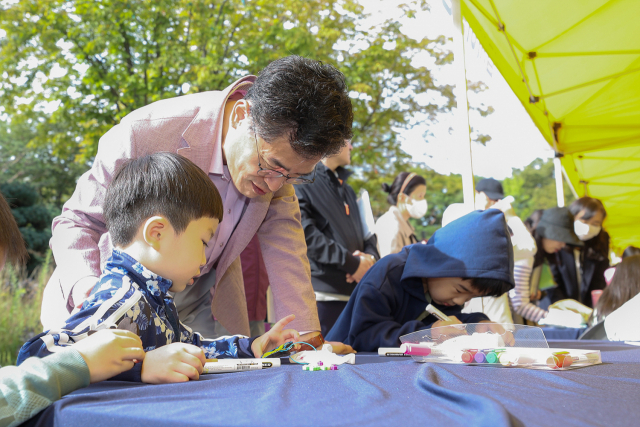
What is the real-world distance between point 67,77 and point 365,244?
4750mm

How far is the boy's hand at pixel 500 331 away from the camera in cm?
127

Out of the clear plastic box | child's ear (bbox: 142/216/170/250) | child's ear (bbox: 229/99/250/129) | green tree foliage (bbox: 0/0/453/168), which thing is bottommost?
the clear plastic box

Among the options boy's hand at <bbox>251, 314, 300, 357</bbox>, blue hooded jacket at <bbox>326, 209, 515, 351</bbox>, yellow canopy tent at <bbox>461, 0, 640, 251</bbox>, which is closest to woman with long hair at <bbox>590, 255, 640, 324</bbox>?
blue hooded jacket at <bbox>326, 209, 515, 351</bbox>

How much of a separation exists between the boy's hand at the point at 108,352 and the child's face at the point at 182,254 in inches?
10.4

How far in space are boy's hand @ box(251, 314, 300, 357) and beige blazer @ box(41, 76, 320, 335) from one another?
0.24m

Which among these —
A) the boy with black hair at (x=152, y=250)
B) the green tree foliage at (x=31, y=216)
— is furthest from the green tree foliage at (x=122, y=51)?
the boy with black hair at (x=152, y=250)

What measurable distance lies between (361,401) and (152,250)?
648 millimetres

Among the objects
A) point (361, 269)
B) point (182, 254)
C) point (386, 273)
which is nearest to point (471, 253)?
point (386, 273)

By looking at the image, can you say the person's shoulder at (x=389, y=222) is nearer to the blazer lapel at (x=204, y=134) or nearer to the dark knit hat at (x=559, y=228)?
the dark knit hat at (x=559, y=228)

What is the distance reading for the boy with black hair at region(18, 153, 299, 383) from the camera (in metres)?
1.00

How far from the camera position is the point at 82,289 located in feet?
3.85

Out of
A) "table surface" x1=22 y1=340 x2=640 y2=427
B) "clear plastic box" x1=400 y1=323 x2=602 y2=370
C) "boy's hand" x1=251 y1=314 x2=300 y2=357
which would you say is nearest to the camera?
"table surface" x1=22 y1=340 x2=640 y2=427

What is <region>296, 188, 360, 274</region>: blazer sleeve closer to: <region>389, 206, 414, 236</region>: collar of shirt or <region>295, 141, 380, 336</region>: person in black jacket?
<region>295, 141, 380, 336</region>: person in black jacket

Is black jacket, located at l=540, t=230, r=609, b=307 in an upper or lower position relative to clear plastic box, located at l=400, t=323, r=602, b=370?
lower
